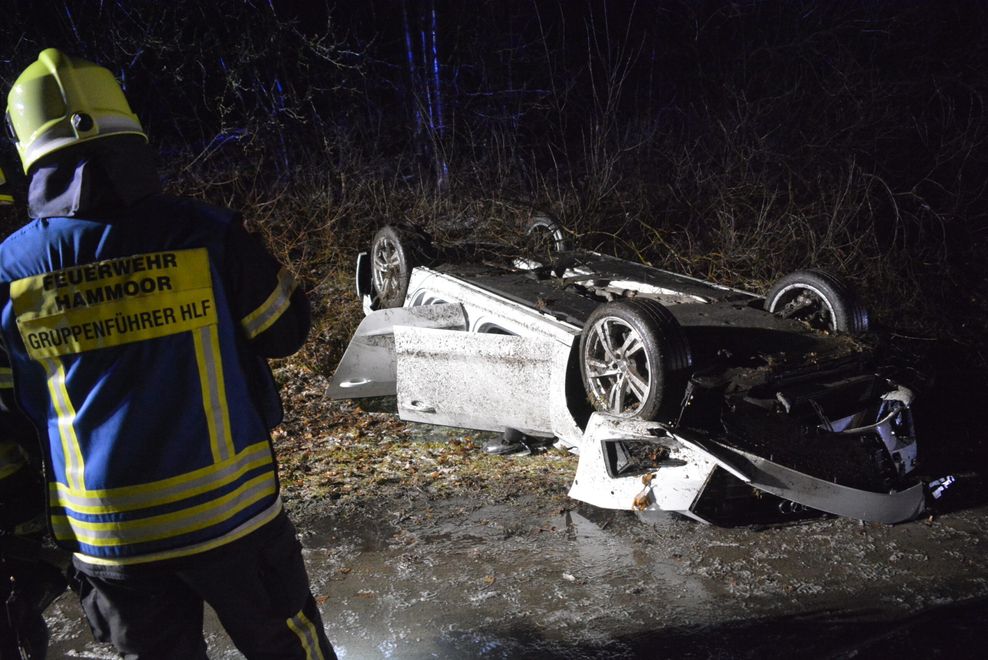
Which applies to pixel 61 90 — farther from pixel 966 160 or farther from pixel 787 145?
pixel 966 160

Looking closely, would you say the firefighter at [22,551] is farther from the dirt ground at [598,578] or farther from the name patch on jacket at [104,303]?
the dirt ground at [598,578]

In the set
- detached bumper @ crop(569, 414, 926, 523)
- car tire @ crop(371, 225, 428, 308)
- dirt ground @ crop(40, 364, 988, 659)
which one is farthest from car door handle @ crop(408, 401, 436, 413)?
detached bumper @ crop(569, 414, 926, 523)

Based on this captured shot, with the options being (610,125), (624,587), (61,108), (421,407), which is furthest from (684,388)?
(610,125)

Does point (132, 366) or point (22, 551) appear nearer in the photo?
point (132, 366)

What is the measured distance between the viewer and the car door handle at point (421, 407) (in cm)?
495

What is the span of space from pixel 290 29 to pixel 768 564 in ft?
35.4

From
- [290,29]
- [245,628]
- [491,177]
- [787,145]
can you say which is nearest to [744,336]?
[245,628]

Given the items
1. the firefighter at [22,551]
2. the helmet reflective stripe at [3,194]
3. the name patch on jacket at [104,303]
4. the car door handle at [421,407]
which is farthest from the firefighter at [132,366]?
the car door handle at [421,407]

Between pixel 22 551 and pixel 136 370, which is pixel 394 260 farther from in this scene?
pixel 136 370

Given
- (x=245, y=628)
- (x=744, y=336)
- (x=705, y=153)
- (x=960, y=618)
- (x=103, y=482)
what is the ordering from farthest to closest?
1. (x=705, y=153)
2. (x=744, y=336)
3. (x=960, y=618)
4. (x=245, y=628)
5. (x=103, y=482)

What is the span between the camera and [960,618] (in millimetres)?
2910

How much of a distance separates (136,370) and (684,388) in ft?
8.73

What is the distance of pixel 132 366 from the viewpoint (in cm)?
160

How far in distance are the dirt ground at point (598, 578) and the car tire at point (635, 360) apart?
0.62 m
